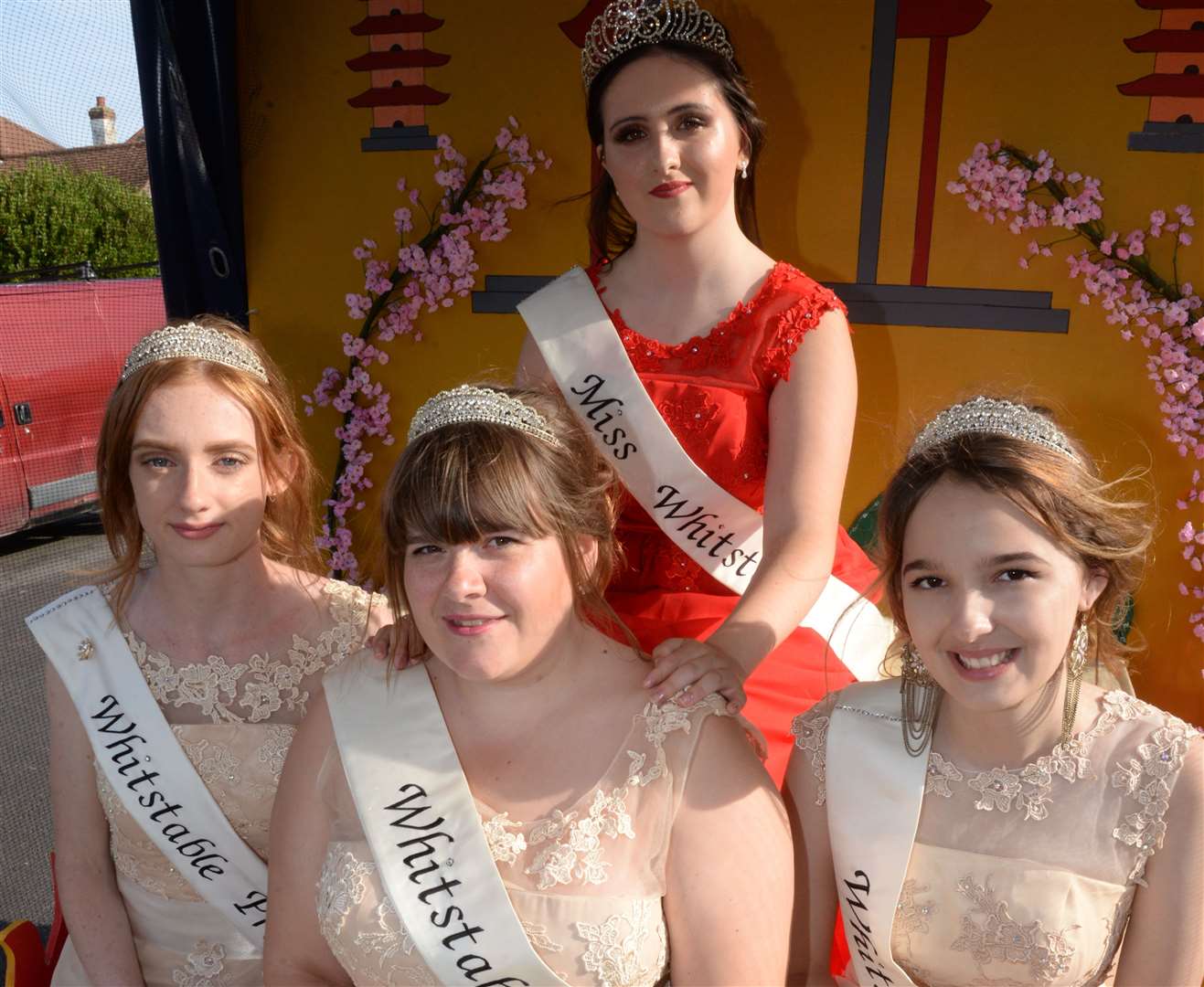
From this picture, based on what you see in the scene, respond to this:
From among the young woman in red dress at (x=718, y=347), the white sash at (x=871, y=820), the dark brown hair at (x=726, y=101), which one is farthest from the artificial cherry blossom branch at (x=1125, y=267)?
the white sash at (x=871, y=820)

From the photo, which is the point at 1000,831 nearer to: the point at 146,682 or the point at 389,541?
the point at 389,541

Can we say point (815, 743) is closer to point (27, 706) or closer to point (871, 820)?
point (871, 820)

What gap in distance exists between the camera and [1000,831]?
1365 mm

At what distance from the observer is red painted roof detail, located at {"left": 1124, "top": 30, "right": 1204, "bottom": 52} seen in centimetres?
267

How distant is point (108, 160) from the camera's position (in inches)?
130

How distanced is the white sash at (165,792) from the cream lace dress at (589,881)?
0.35 m

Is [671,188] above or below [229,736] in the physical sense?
above

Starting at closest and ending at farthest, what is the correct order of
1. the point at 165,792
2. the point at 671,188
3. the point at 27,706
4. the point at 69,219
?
the point at 165,792, the point at 671,188, the point at 27,706, the point at 69,219

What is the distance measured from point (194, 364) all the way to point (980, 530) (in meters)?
1.18

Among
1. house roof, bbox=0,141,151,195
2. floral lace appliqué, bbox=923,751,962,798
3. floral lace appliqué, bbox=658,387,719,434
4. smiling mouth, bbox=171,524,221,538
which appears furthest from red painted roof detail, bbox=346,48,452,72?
floral lace appliqué, bbox=923,751,962,798

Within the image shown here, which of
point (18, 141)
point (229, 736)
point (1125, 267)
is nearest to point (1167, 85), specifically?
point (1125, 267)

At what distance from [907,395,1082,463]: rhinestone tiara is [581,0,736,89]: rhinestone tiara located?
79 cm

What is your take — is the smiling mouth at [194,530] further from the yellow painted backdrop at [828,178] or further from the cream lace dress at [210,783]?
the yellow painted backdrop at [828,178]

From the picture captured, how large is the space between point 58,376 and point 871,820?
4.07 metres
